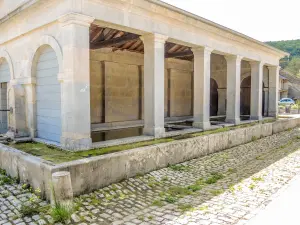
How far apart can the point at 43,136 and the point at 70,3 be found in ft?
11.6

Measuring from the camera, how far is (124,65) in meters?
11.3

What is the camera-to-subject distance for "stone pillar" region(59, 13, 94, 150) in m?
5.45

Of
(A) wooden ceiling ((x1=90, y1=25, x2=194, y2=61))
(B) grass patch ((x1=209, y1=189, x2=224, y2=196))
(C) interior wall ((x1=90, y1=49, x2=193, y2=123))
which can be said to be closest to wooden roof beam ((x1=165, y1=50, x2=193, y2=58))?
(A) wooden ceiling ((x1=90, y1=25, x2=194, y2=61))

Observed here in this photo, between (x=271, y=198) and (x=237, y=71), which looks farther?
(x=237, y=71)

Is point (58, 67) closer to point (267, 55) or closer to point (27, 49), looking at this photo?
point (27, 49)

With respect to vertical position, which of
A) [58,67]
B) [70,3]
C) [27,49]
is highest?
[70,3]

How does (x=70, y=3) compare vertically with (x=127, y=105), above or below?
above

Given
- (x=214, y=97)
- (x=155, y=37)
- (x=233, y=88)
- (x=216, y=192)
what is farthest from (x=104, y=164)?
(x=214, y=97)

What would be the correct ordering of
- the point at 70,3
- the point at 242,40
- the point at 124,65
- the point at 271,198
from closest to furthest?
the point at 271,198 → the point at 70,3 → the point at 242,40 → the point at 124,65

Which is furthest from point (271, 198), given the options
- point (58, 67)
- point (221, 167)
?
point (58, 67)

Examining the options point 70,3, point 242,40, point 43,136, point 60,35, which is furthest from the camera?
point 242,40

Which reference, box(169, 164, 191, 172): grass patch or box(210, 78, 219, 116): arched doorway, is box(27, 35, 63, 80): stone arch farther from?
box(210, 78, 219, 116): arched doorway

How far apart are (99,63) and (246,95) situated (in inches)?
368

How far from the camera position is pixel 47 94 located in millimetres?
6750
